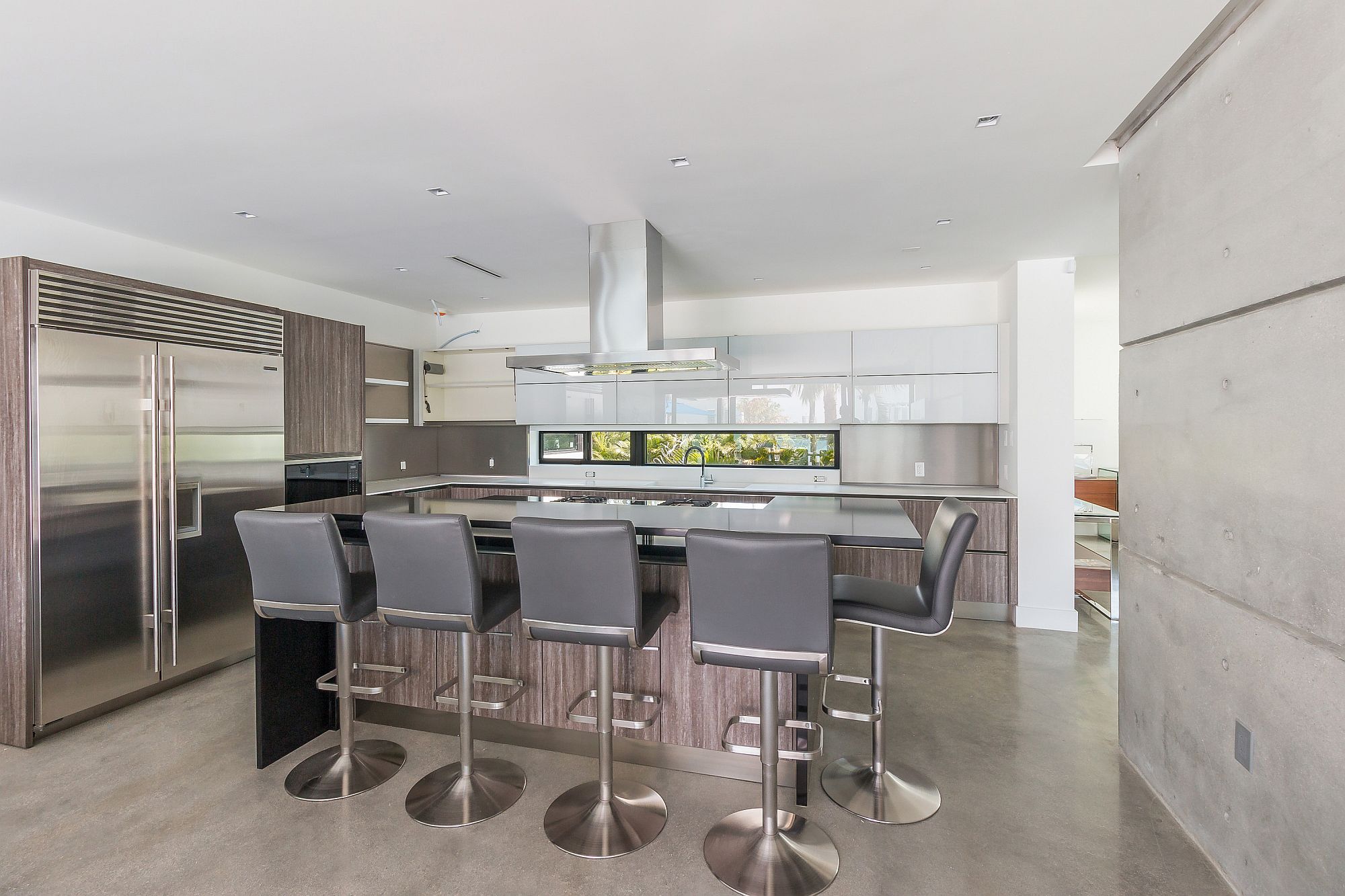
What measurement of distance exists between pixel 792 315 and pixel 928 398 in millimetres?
1295

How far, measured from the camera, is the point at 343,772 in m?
2.45

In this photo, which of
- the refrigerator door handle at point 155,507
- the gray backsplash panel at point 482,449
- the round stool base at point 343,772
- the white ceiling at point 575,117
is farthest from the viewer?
the gray backsplash panel at point 482,449

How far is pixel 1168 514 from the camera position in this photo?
7.07 ft

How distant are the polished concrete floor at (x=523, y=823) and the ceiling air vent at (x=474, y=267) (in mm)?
2795

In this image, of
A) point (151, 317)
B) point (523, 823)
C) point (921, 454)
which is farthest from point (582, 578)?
point (921, 454)

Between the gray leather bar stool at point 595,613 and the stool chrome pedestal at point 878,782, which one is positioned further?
the stool chrome pedestal at point 878,782

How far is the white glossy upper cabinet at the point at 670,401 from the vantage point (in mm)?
5180

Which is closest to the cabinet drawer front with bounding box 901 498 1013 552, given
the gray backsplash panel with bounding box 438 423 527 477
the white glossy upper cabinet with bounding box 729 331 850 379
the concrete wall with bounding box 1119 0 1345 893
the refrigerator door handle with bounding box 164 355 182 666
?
the white glossy upper cabinet with bounding box 729 331 850 379

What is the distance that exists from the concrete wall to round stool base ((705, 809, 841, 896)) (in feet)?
3.77

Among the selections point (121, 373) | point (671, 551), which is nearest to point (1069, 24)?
point (671, 551)

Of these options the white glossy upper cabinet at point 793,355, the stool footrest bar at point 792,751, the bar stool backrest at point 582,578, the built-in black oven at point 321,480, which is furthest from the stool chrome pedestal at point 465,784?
the white glossy upper cabinet at point 793,355

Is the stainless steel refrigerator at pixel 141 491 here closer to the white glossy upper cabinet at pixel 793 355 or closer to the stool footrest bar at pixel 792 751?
the stool footrest bar at pixel 792 751

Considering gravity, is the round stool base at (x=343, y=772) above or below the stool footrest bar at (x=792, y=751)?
below

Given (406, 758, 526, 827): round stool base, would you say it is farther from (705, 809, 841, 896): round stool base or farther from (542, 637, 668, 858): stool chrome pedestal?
(705, 809, 841, 896): round stool base
